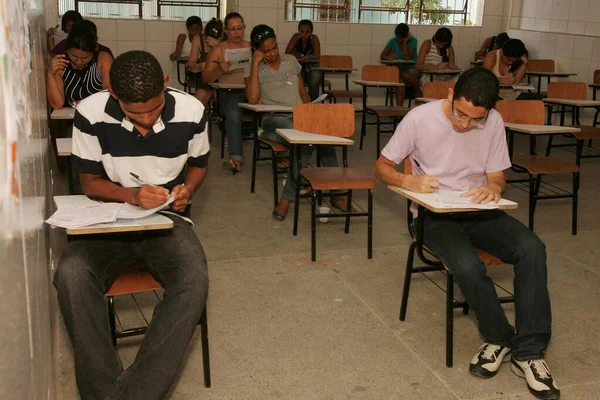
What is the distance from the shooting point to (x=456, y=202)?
247 cm

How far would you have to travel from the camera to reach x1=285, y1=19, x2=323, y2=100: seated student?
804 centimetres

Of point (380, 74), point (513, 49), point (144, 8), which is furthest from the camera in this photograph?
point (144, 8)

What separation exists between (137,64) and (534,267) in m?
1.64

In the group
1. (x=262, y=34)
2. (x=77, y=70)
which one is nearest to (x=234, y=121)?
(x=262, y=34)

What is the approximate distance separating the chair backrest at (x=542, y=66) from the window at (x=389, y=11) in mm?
1724

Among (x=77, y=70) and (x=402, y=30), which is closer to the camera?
(x=77, y=70)

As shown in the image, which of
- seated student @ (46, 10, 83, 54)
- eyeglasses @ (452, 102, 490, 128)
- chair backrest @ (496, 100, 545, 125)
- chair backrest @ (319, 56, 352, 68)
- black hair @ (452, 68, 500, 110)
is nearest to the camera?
black hair @ (452, 68, 500, 110)

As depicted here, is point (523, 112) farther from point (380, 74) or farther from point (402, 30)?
point (402, 30)

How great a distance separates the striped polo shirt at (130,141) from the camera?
2303 millimetres

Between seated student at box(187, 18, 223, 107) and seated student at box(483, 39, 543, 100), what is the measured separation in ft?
8.99

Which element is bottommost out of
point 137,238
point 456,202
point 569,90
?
point 137,238

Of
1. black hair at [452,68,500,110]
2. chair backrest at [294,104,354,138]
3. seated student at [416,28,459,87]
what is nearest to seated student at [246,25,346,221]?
chair backrest at [294,104,354,138]

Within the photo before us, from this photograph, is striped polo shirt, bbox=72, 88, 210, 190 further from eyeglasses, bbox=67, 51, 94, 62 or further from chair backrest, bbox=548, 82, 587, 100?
chair backrest, bbox=548, 82, 587, 100

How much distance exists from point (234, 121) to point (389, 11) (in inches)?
186
